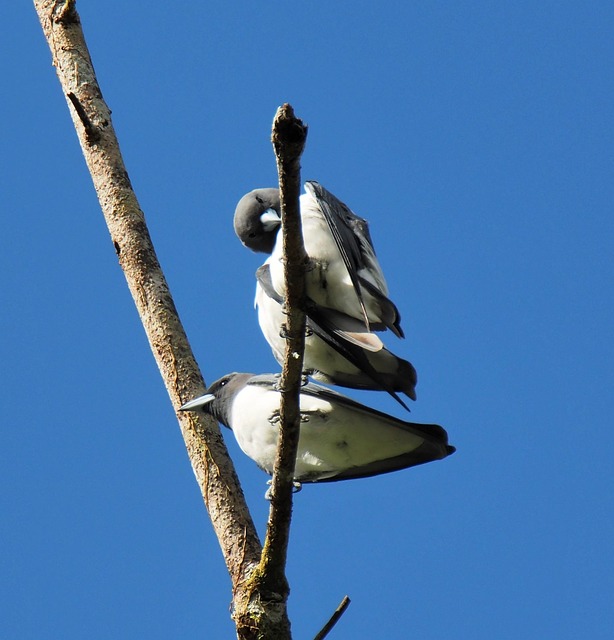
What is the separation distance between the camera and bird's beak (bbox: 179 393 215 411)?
516 centimetres

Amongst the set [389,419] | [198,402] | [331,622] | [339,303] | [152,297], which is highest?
[152,297]

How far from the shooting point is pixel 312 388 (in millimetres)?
5336

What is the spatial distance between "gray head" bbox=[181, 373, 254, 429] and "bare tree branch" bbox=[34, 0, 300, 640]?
0.08 metres

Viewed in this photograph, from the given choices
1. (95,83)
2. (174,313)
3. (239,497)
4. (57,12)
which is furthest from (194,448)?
(57,12)

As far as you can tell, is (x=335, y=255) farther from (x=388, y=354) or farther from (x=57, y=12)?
(x=57, y=12)

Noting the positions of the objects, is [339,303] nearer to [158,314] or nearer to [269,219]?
[269,219]

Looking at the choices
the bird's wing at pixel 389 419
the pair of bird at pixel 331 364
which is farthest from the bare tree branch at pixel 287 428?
the bird's wing at pixel 389 419

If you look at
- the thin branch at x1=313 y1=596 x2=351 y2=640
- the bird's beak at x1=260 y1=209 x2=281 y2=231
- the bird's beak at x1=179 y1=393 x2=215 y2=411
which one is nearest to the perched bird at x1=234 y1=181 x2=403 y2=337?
the bird's beak at x1=260 y1=209 x2=281 y2=231

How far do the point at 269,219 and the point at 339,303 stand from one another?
99 centimetres

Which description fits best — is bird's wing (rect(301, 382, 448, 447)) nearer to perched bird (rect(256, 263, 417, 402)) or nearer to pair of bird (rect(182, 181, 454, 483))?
pair of bird (rect(182, 181, 454, 483))

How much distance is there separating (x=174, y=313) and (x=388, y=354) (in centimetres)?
131

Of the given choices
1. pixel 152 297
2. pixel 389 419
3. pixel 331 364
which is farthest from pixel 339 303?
pixel 152 297

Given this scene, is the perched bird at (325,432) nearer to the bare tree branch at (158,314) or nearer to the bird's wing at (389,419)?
the bird's wing at (389,419)

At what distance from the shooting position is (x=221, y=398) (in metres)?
5.58
